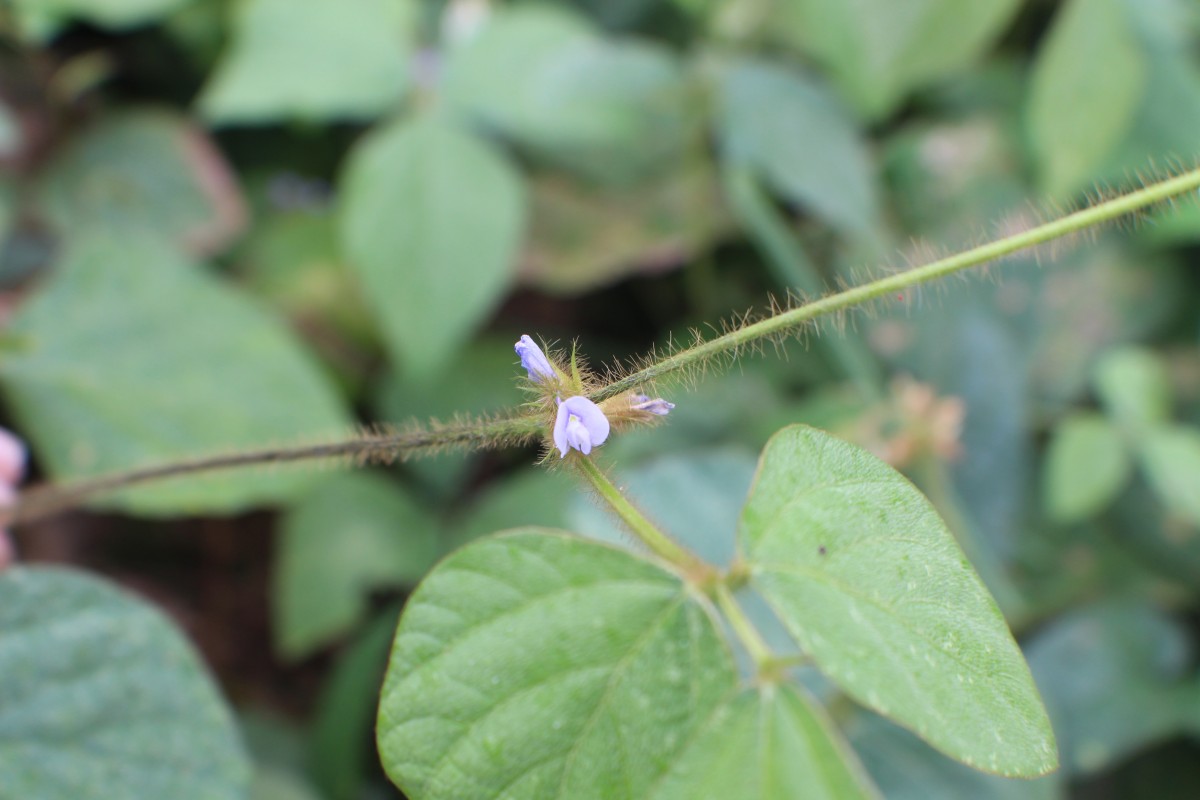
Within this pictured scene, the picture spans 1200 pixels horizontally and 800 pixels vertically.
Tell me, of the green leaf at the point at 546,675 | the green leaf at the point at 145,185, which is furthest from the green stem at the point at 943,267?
the green leaf at the point at 145,185

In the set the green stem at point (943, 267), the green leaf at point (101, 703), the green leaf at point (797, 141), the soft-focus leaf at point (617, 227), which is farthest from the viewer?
the soft-focus leaf at point (617, 227)

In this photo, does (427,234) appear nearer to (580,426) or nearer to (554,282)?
(554,282)

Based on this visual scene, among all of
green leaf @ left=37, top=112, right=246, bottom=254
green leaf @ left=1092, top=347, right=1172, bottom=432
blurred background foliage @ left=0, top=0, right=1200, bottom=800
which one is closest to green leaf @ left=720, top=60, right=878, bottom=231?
blurred background foliage @ left=0, top=0, right=1200, bottom=800

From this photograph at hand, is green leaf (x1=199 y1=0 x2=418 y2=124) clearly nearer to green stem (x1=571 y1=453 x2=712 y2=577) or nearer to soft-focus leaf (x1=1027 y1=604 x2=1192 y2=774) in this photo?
green stem (x1=571 y1=453 x2=712 y2=577)

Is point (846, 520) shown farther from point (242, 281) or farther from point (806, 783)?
point (242, 281)

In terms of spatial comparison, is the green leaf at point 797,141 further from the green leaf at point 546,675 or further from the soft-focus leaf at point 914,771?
the green leaf at point 546,675

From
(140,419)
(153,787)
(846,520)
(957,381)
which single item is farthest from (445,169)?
(846,520)

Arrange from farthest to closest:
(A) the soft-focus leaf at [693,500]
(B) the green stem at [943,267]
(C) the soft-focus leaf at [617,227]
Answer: (C) the soft-focus leaf at [617,227] → (A) the soft-focus leaf at [693,500] → (B) the green stem at [943,267]
